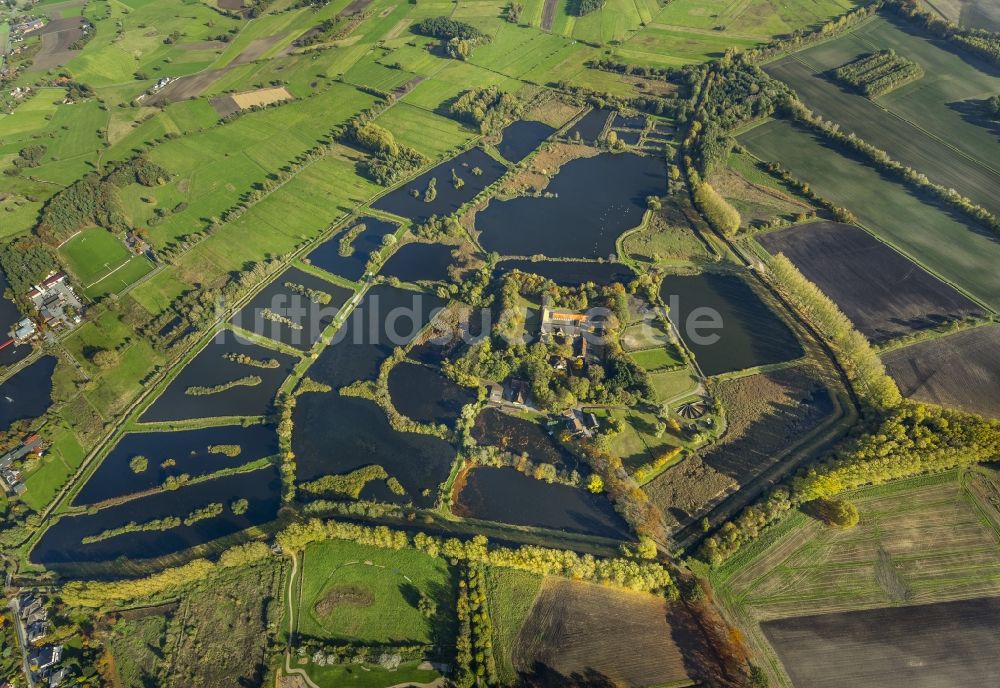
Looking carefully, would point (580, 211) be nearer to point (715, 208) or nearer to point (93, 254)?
point (715, 208)

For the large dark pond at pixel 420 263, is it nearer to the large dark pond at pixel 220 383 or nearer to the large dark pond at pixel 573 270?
the large dark pond at pixel 573 270

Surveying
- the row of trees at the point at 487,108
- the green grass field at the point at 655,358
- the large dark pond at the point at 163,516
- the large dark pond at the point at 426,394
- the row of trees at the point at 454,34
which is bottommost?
the large dark pond at the point at 163,516

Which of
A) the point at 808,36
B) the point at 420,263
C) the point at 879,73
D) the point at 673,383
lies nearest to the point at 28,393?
the point at 420,263

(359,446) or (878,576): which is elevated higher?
(878,576)

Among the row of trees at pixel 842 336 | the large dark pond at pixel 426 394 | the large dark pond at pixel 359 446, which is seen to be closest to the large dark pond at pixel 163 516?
the large dark pond at pixel 359 446

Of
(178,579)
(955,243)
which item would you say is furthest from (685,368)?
(178,579)

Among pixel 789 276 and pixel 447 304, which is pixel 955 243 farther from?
pixel 447 304
